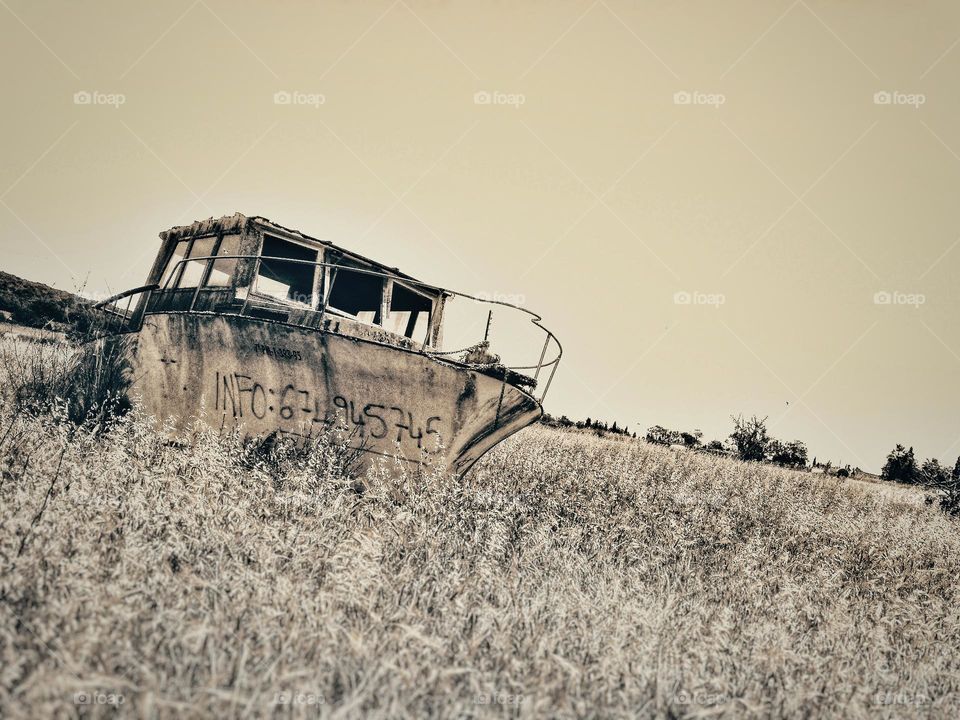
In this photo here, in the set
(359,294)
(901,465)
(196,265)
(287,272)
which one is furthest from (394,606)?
(901,465)

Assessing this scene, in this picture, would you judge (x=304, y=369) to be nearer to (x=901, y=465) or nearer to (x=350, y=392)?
(x=350, y=392)

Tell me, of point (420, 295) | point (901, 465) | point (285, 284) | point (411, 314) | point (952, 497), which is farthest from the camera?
point (901, 465)

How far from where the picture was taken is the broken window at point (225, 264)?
5898 mm

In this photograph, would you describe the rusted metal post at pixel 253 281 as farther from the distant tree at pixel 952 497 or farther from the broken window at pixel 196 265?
the distant tree at pixel 952 497

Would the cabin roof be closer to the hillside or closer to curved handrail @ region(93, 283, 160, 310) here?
curved handrail @ region(93, 283, 160, 310)

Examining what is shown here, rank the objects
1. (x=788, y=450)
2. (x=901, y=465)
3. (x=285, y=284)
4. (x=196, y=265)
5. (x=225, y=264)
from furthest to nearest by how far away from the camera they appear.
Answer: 1. (x=901, y=465)
2. (x=788, y=450)
3. (x=196, y=265)
4. (x=225, y=264)
5. (x=285, y=284)

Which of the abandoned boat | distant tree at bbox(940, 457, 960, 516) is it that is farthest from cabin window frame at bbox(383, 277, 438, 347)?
distant tree at bbox(940, 457, 960, 516)

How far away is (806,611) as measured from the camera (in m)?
3.63

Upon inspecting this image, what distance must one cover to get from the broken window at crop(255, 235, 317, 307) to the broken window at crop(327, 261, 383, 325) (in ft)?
1.57

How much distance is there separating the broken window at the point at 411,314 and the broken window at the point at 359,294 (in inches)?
15.5

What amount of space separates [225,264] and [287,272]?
76 cm

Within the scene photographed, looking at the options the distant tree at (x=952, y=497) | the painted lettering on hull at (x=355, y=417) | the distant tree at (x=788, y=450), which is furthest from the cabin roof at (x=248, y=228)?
the distant tree at (x=788, y=450)

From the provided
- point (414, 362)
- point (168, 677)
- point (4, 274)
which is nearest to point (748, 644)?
point (168, 677)

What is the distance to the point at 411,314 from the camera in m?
7.05
